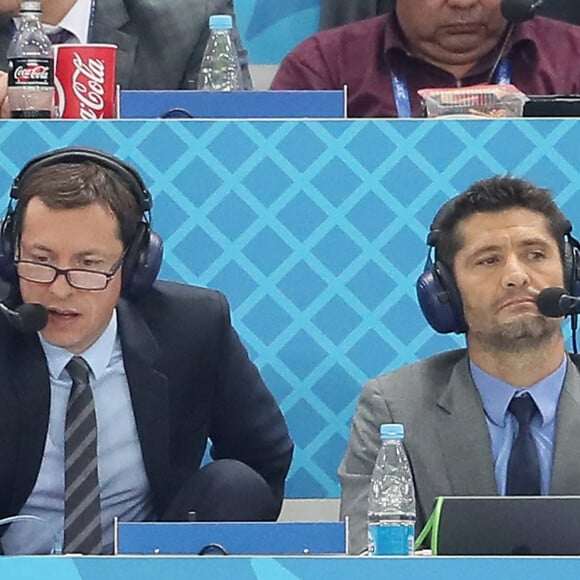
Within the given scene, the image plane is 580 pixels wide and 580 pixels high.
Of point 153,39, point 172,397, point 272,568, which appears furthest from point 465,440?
point 153,39

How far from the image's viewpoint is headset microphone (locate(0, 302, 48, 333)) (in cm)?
243

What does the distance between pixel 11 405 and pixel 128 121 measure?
1.80ft

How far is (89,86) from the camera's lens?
2900 mm

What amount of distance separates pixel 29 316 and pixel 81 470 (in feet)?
0.72

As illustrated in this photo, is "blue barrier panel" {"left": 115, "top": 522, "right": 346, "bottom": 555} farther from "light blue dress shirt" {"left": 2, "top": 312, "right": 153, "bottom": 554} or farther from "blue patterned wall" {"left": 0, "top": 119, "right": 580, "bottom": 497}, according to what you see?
"blue patterned wall" {"left": 0, "top": 119, "right": 580, "bottom": 497}

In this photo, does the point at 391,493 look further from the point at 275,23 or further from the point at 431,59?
the point at 275,23

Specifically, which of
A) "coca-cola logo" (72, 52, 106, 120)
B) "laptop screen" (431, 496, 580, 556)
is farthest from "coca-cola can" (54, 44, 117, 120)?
"laptop screen" (431, 496, 580, 556)

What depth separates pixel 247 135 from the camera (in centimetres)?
286

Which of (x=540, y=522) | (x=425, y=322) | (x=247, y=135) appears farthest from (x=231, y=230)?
(x=540, y=522)

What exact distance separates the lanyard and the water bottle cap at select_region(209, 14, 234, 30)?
0.30m

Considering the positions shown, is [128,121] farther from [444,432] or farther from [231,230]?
[444,432]

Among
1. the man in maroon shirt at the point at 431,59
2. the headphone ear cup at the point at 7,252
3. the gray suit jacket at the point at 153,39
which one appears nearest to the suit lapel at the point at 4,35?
the gray suit jacket at the point at 153,39

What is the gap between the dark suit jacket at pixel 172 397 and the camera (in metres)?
2.50

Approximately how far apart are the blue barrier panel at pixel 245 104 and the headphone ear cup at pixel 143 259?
1.36 feet
